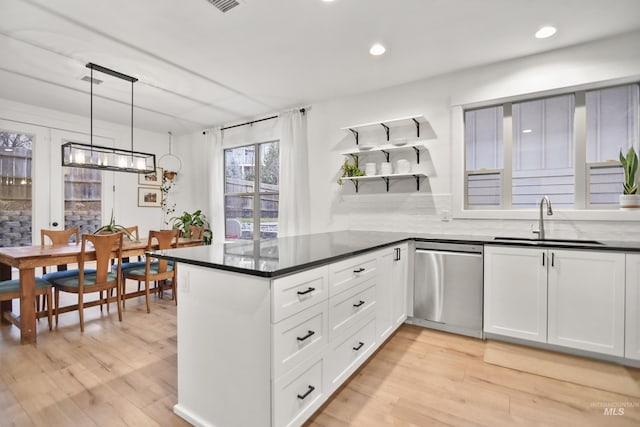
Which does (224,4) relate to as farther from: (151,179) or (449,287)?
(151,179)

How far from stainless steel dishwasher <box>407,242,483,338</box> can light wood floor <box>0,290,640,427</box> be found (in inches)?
7.1

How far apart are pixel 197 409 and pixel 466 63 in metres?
3.69

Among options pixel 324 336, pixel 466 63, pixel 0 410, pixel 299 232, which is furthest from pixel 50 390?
pixel 466 63

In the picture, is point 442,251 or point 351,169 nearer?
point 442,251

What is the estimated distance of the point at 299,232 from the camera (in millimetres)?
4492

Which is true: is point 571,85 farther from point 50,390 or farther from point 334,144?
point 50,390

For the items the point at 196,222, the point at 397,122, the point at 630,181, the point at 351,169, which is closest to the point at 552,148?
the point at 630,181

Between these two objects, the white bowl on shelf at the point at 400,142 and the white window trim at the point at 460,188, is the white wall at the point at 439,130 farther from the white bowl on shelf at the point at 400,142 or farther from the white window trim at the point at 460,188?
the white bowl on shelf at the point at 400,142

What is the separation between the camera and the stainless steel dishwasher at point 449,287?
2.78m

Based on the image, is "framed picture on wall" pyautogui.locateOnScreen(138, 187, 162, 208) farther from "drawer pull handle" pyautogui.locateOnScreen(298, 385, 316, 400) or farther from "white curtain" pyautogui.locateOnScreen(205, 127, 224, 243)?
"drawer pull handle" pyautogui.locateOnScreen(298, 385, 316, 400)

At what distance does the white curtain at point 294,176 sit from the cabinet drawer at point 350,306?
2280 millimetres

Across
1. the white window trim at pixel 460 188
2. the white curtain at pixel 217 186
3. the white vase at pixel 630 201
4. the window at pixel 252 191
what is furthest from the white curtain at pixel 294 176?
the white vase at pixel 630 201

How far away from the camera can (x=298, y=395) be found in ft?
5.03

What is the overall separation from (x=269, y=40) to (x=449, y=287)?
2.77 metres
